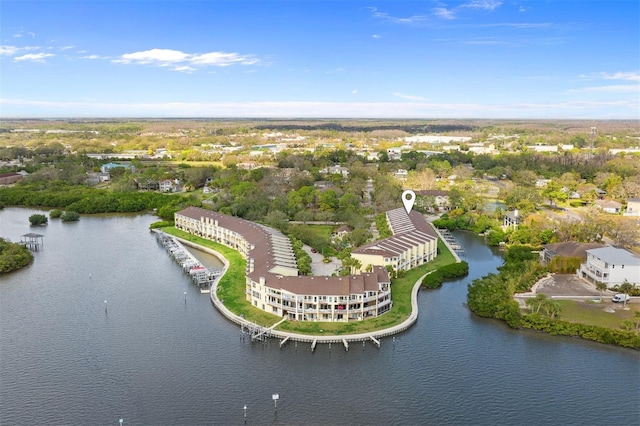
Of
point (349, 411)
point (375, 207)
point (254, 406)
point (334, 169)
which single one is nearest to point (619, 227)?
point (375, 207)

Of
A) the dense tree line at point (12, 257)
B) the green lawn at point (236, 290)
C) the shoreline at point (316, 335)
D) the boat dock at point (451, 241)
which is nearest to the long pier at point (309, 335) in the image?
the shoreline at point (316, 335)

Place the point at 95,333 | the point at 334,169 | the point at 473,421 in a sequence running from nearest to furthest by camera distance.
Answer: the point at 473,421 < the point at 95,333 < the point at 334,169

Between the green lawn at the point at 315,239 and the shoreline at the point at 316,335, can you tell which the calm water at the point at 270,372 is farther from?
the green lawn at the point at 315,239

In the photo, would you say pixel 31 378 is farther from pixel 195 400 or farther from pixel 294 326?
pixel 294 326

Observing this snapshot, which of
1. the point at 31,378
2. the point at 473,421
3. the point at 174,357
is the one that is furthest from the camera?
the point at 174,357

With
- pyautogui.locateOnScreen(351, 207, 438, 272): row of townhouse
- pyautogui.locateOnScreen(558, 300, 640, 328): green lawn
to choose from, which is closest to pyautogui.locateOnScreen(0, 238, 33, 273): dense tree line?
pyautogui.locateOnScreen(351, 207, 438, 272): row of townhouse
